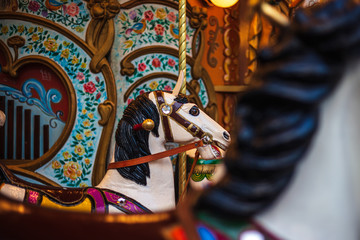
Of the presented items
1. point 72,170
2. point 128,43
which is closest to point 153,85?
point 128,43

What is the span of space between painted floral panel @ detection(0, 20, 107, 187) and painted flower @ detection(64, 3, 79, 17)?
18cm

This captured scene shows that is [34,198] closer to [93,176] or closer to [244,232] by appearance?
[93,176]

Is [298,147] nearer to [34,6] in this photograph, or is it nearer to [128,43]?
[128,43]

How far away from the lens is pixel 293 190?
0.43 metres

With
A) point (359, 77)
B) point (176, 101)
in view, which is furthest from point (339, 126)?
point (176, 101)

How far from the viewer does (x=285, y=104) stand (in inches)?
15.9

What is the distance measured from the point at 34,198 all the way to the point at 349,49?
52.7 inches

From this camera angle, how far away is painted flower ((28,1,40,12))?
232 centimetres

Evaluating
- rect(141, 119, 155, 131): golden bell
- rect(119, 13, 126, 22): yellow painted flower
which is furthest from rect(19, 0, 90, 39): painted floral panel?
rect(141, 119, 155, 131): golden bell

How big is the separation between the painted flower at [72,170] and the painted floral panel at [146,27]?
2.92ft

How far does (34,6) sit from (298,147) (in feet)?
7.84

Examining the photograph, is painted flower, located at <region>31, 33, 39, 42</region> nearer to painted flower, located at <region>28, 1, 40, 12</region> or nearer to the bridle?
painted flower, located at <region>28, 1, 40, 12</region>

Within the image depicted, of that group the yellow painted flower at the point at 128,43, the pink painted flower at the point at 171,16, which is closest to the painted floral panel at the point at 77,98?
the yellow painted flower at the point at 128,43

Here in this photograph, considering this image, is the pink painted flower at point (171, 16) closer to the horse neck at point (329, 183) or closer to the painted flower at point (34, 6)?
the painted flower at point (34, 6)
